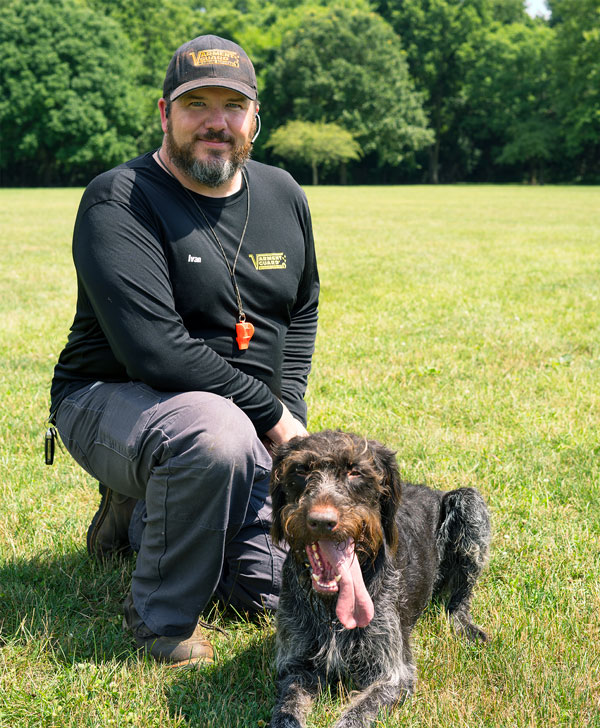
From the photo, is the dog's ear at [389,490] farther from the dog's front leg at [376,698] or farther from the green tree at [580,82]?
the green tree at [580,82]

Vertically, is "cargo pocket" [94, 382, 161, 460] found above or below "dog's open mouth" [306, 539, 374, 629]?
above

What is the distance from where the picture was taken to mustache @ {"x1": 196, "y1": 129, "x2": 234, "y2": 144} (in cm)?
392

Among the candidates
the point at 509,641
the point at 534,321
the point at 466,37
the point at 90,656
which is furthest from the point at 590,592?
the point at 466,37

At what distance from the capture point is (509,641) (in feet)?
11.1

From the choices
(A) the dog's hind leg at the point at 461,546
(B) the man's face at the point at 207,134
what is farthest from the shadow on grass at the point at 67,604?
(B) the man's face at the point at 207,134

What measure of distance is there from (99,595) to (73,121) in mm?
A: 63361

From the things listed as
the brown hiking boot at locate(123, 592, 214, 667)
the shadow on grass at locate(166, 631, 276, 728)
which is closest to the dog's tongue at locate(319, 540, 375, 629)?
the shadow on grass at locate(166, 631, 276, 728)

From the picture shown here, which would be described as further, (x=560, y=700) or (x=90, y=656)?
(x=90, y=656)

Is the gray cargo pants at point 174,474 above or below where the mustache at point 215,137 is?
below

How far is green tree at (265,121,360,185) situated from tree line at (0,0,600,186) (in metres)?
0.12

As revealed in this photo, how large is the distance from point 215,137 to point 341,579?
235cm

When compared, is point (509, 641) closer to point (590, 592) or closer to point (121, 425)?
point (590, 592)

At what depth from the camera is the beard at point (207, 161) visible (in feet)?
12.7

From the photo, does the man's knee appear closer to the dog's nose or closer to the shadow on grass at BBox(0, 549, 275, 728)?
the dog's nose
